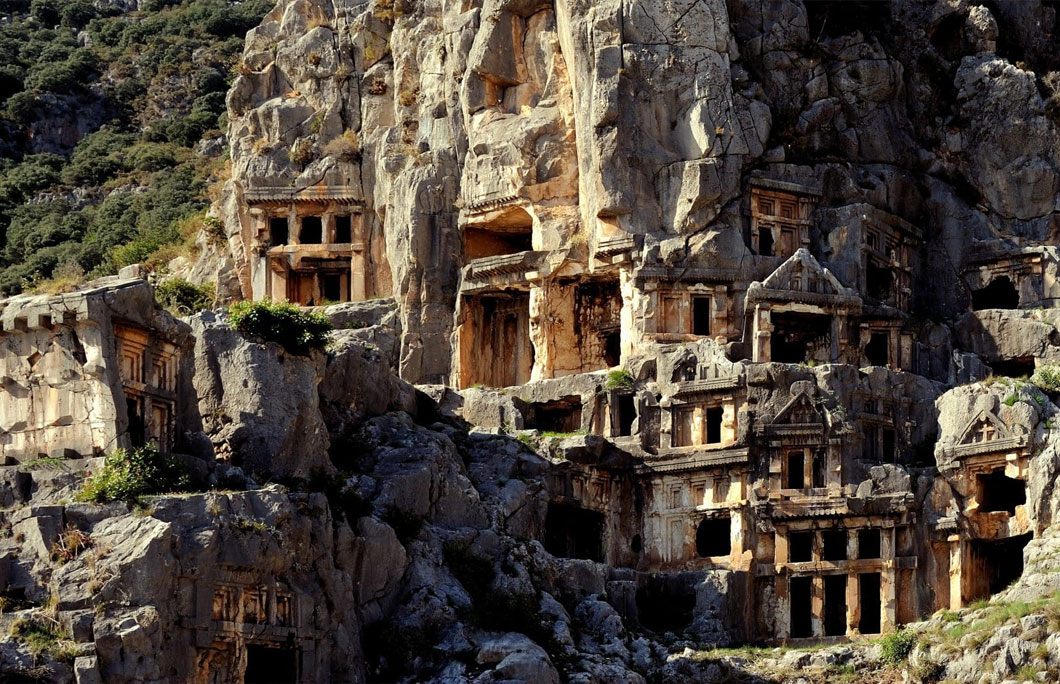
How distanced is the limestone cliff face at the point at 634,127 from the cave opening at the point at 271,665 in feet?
80.3

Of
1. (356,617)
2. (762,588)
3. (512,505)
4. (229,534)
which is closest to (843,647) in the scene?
(762,588)

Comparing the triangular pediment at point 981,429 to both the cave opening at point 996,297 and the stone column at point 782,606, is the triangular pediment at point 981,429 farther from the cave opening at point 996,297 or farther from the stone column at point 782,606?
the cave opening at point 996,297

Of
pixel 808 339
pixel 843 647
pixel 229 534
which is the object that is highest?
pixel 808 339

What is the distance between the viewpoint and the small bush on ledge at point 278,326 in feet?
187

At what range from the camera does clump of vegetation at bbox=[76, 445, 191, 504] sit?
49344 millimetres

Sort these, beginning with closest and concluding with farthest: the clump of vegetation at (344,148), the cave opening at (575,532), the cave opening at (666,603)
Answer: the cave opening at (666,603) < the cave opening at (575,532) < the clump of vegetation at (344,148)

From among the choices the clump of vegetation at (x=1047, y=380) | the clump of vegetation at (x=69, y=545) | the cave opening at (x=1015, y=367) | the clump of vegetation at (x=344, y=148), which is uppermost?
the clump of vegetation at (x=344, y=148)

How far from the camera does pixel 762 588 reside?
6550 centimetres

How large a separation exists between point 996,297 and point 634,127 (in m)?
15.2

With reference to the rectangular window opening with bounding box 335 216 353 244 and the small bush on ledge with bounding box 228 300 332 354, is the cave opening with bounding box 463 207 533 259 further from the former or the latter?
the small bush on ledge with bounding box 228 300 332 354

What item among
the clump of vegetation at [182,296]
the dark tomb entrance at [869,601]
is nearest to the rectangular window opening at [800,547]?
the dark tomb entrance at [869,601]

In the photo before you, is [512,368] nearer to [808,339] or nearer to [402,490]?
[808,339]

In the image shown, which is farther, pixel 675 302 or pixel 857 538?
pixel 675 302

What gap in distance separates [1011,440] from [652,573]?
11634 millimetres
